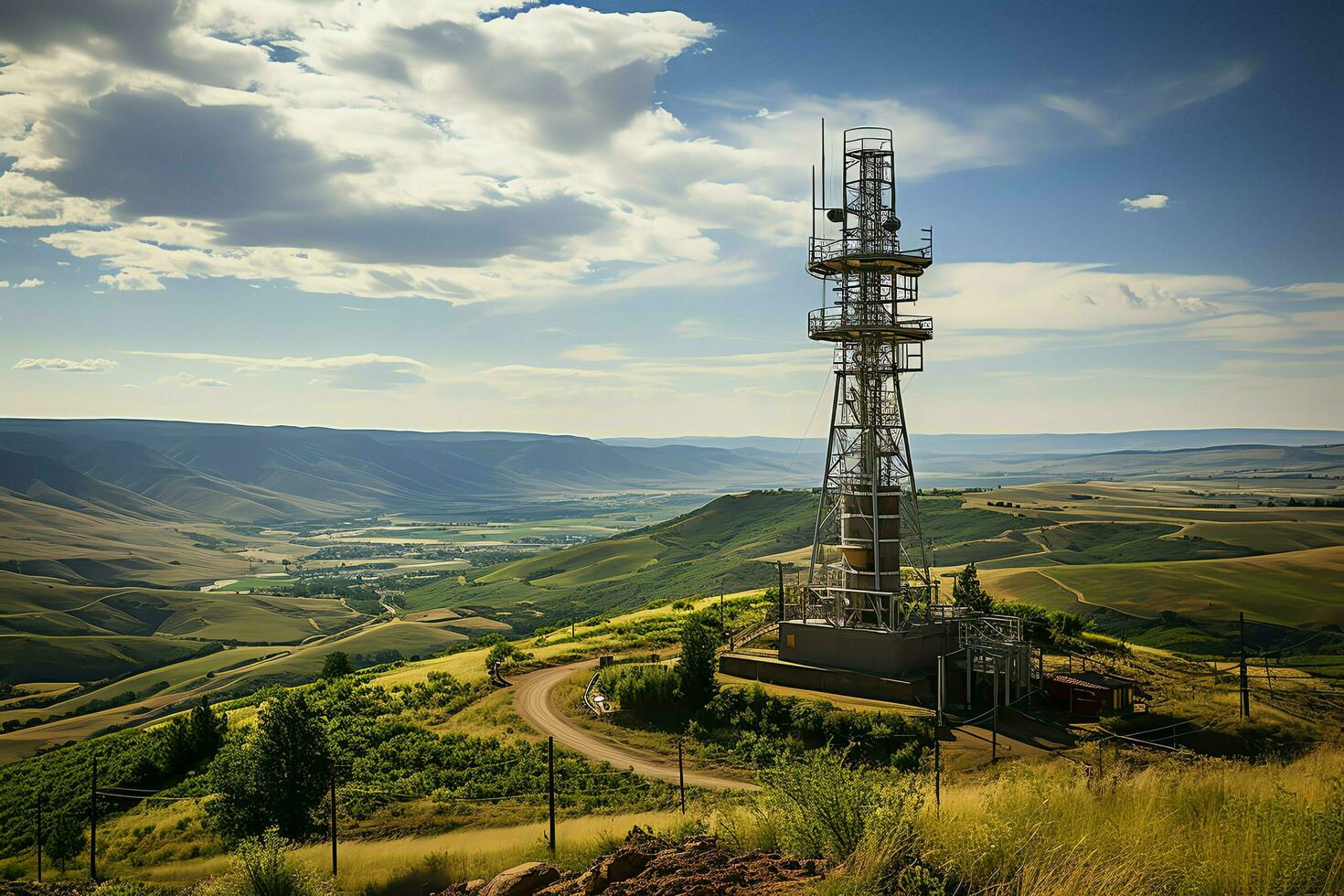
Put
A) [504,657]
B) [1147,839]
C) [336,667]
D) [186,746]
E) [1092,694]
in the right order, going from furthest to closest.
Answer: [336,667] < [504,657] < [186,746] < [1092,694] < [1147,839]

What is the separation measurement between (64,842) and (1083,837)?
3439 cm

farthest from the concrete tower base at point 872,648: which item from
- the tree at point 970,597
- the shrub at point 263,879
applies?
the shrub at point 263,879

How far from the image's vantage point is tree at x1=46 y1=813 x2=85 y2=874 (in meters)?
28.6

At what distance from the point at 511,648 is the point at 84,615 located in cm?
18941

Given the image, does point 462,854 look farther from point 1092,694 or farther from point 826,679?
point 1092,694

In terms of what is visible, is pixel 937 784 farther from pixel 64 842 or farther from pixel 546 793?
pixel 64 842

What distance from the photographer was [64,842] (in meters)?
29.3

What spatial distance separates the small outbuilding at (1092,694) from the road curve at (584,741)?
1466 centimetres

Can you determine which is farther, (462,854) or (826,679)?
(826,679)

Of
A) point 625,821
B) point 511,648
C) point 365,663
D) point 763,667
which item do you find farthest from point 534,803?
point 365,663

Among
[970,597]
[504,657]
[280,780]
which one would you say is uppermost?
[970,597]

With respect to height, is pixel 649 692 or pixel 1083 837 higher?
pixel 1083 837

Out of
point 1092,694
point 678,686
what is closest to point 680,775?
point 678,686

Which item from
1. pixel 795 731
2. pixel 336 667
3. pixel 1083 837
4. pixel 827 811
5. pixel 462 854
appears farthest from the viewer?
pixel 336 667
